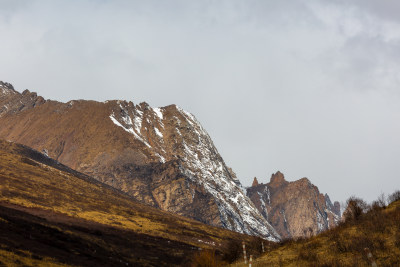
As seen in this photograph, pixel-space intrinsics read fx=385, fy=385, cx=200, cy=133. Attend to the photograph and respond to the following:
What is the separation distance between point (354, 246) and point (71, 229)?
7572 centimetres

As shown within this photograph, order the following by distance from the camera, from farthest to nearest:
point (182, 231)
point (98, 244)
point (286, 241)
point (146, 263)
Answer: point (182, 231), point (98, 244), point (146, 263), point (286, 241)

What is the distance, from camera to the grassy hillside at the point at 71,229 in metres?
49.9

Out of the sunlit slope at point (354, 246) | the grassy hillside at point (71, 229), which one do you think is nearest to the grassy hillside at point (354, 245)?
the sunlit slope at point (354, 246)

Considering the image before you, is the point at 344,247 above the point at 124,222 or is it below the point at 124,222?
below

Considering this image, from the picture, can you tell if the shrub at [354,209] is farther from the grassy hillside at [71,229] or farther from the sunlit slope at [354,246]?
the grassy hillside at [71,229]

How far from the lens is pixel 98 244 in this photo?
246ft

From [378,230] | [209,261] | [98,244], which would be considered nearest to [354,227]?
[378,230]

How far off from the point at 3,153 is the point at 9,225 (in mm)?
156378

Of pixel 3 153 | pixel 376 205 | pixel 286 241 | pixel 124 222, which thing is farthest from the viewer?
pixel 3 153

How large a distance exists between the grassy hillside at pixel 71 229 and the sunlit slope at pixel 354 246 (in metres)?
13.3

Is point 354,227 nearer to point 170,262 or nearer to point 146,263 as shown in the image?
point 146,263

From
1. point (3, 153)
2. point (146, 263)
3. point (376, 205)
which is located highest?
point (3, 153)

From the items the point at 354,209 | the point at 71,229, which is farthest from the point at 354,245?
the point at 71,229

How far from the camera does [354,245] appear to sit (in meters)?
20.4
